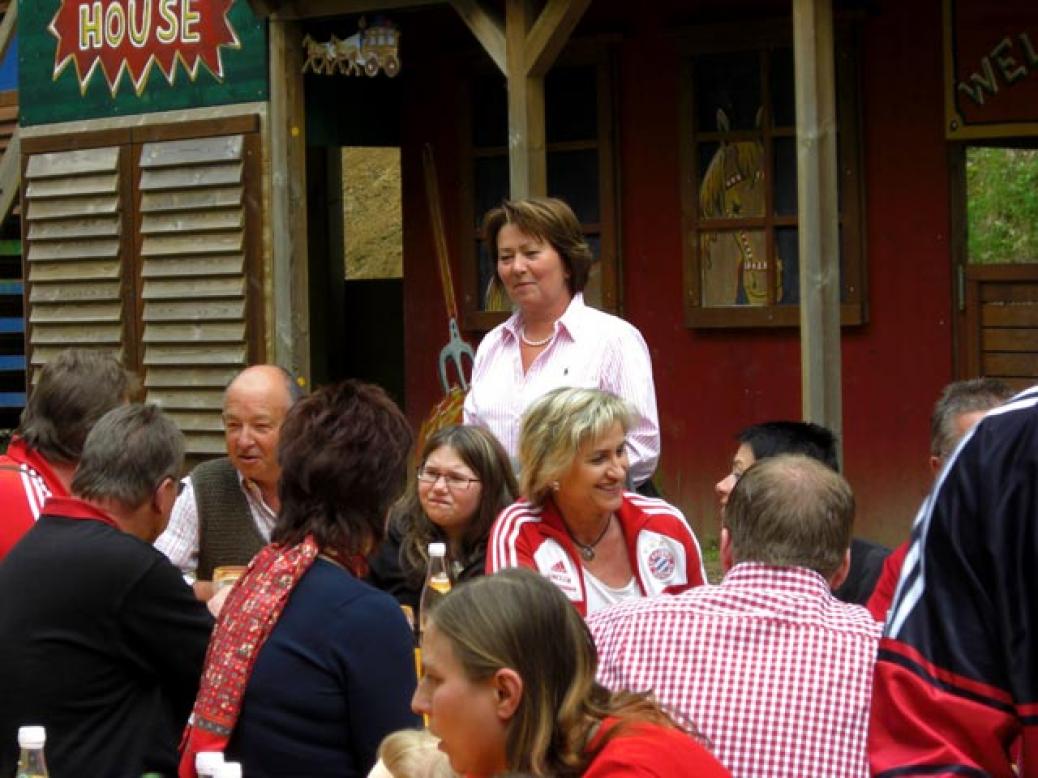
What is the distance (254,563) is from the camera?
3.65 metres

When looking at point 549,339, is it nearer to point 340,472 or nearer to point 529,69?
point 340,472

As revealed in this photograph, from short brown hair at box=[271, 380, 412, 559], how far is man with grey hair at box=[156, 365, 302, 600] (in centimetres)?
161

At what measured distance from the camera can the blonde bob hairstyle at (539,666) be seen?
2705mm

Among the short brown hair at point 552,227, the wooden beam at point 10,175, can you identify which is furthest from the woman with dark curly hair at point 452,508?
the wooden beam at point 10,175

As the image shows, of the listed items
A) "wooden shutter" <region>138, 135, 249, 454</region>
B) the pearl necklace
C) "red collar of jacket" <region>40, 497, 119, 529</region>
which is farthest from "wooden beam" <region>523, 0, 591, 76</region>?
"red collar of jacket" <region>40, 497, 119, 529</region>

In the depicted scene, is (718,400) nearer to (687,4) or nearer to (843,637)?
(687,4)

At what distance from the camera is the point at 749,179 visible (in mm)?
10023

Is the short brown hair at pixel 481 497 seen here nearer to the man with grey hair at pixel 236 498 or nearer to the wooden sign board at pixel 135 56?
the man with grey hair at pixel 236 498

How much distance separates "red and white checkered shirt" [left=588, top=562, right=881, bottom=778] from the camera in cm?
331

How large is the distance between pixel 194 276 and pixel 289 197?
3.71ft

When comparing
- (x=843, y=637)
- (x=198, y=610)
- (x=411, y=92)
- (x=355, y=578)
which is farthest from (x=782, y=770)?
(x=411, y=92)

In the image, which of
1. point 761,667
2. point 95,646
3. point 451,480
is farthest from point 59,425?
point 761,667

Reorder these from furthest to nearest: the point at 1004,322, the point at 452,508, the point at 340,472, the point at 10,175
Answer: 1. the point at 10,175
2. the point at 1004,322
3. the point at 452,508
4. the point at 340,472

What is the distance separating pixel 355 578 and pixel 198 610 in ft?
1.74
